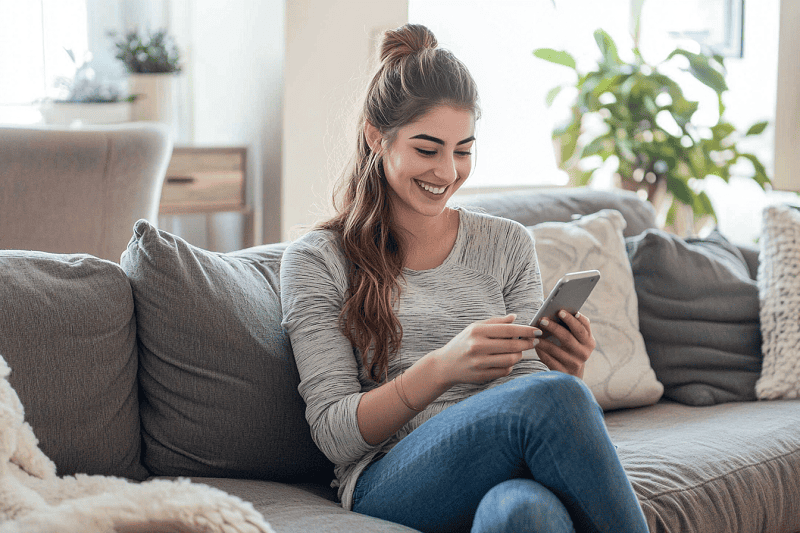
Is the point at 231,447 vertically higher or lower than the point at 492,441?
lower

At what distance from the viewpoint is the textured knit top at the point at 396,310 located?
1205mm

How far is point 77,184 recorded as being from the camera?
1926 millimetres

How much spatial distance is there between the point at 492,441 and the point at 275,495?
405mm

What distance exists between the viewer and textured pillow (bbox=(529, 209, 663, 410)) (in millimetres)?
1758

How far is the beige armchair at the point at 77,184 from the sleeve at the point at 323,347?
2.76 feet

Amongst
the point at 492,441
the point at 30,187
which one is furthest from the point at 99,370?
the point at 30,187

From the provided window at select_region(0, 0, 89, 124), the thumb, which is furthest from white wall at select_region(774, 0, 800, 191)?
window at select_region(0, 0, 89, 124)

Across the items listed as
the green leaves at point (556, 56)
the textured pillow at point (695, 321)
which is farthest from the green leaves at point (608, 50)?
the textured pillow at point (695, 321)

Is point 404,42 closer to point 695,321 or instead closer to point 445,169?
point 445,169

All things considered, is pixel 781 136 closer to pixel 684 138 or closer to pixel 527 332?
pixel 684 138

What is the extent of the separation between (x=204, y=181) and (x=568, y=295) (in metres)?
1.95

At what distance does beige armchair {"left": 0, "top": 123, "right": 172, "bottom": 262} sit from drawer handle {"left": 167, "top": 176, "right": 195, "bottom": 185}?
70 cm

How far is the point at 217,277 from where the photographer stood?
1329 millimetres

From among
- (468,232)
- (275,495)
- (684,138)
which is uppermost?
(684,138)
